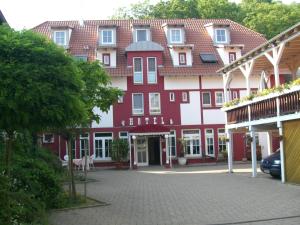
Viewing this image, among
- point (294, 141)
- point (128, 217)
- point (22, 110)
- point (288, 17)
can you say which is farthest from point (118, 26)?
point (22, 110)

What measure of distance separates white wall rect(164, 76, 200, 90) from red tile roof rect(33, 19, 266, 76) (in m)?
0.66

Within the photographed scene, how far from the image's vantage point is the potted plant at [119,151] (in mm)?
34594

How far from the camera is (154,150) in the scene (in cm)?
3772

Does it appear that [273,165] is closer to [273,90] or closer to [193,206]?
[273,90]

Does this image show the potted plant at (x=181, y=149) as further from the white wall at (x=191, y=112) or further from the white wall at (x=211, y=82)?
the white wall at (x=211, y=82)

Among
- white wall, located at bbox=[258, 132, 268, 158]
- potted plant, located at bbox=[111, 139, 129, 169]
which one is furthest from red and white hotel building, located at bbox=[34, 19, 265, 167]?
white wall, located at bbox=[258, 132, 268, 158]

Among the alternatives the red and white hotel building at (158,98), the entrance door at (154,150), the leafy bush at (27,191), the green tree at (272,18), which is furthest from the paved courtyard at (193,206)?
the green tree at (272,18)

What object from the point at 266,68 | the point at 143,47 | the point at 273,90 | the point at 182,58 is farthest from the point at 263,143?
the point at 273,90

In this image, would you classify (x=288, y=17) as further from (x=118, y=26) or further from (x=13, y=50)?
(x=13, y=50)

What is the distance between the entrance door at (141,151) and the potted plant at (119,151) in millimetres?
1964

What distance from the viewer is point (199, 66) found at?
38.0 meters

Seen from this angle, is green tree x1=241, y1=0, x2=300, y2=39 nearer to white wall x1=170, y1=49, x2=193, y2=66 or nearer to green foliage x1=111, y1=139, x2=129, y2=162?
white wall x1=170, y1=49, x2=193, y2=66

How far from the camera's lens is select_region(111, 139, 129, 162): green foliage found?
34.6 m

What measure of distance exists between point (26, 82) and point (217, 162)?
99.7 ft
